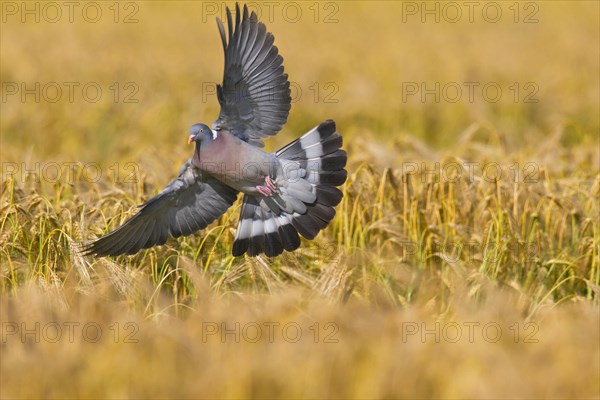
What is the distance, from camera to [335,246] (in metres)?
5.30

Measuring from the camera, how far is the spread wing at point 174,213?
453cm

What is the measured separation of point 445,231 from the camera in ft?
17.6

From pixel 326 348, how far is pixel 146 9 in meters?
13.0

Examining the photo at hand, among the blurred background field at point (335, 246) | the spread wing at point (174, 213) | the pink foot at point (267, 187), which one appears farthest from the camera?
the pink foot at point (267, 187)

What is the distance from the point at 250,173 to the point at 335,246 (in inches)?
37.0

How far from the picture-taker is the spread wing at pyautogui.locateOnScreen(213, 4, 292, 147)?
14.7 ft

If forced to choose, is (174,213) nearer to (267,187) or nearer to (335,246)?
(267,187)

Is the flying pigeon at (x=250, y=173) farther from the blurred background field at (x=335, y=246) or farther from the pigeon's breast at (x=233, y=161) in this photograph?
the blurred background field at (x=335, y=246)

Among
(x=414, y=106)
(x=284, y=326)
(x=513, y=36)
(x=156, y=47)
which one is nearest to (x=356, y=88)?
(x=414, y=106)

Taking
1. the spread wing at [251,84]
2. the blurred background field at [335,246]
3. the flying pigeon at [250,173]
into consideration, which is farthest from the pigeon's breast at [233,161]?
the blurred background field at [335,246]

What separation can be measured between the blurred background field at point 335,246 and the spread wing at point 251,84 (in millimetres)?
625

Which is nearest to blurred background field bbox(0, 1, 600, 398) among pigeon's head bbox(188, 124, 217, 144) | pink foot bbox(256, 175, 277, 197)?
pink foot bbox(256, 175, 277, 197)

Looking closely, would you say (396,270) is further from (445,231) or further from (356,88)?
(356,88)

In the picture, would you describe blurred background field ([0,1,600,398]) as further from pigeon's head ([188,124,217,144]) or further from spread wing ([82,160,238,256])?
pigeon's head ([188,124,217,144])
